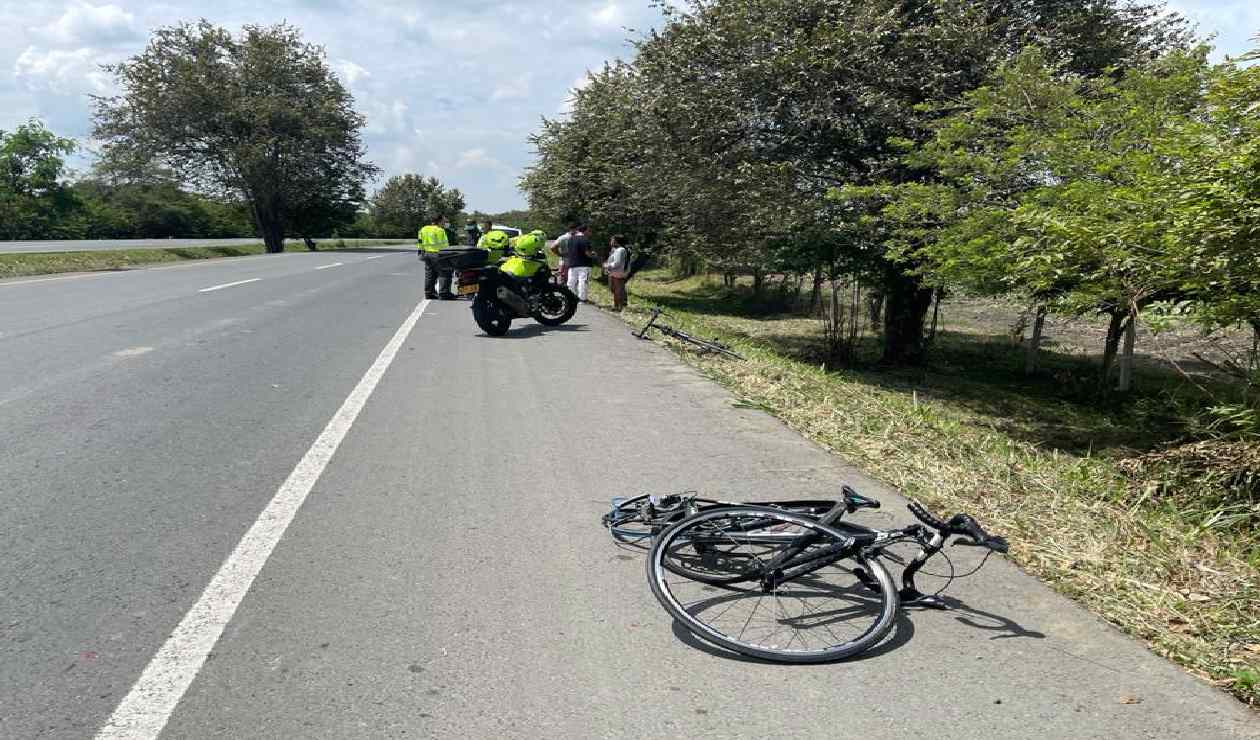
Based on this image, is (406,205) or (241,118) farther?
(406,205)

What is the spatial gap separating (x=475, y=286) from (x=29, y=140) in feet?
207

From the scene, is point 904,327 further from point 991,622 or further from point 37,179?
point 37,179

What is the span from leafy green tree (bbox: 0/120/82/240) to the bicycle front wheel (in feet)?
196

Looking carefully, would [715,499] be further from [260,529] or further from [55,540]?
[55,540]

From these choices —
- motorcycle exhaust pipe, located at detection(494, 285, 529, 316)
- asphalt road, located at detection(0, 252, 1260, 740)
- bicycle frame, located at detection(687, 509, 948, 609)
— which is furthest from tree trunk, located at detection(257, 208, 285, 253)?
bicycle frame, located at detection(687, 509, 948, 609)

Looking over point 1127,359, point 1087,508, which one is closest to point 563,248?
point 1127,359

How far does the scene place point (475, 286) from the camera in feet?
44.7

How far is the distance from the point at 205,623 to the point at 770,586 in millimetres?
2301

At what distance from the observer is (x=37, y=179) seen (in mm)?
59125

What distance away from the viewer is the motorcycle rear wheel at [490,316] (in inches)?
489

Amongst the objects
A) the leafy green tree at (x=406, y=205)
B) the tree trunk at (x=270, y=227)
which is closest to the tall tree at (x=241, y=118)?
the tree trunk at (x=270, y=227)

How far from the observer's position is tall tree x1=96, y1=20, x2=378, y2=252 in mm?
47031

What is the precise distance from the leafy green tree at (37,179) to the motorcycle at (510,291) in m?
50.1

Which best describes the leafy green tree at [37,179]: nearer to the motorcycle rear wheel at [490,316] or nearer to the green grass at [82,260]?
the green grass at [82,260]
